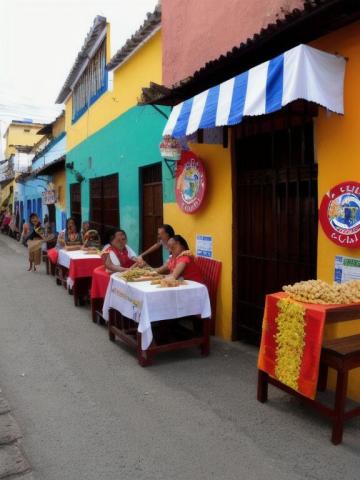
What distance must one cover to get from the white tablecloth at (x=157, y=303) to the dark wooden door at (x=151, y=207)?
2922 mm

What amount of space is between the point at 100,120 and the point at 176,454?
10107 millimetres

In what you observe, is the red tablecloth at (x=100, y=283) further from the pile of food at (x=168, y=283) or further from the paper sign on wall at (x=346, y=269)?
the paper sign on wall at (x=346, y=269)

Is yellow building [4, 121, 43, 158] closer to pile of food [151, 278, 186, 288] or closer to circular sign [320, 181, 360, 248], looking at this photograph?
pile of food [151, 278, 186, 288]

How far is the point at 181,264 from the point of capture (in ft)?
17.7

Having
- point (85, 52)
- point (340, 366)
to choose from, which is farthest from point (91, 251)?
point (85, 52)

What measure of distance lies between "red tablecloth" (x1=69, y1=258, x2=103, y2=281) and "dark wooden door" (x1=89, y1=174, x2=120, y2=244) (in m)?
1.73

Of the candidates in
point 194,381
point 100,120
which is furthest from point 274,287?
point 100,120

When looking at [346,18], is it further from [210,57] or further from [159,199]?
[159,199]

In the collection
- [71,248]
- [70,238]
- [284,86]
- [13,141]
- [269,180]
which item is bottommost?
[71,248]

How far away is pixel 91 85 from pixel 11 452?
11.6m

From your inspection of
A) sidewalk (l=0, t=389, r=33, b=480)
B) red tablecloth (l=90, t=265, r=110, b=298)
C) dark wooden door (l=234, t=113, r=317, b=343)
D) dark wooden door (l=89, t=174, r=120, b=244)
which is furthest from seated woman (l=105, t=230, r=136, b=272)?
sidewalk (l=0, t=389, r=33, b=480)

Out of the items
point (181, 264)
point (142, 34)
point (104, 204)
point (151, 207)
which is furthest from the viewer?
point (104, 204)

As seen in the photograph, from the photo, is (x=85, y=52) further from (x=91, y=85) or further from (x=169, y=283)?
(x=169, y=283)

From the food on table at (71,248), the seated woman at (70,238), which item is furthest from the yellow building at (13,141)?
the food on table at (71,248)
